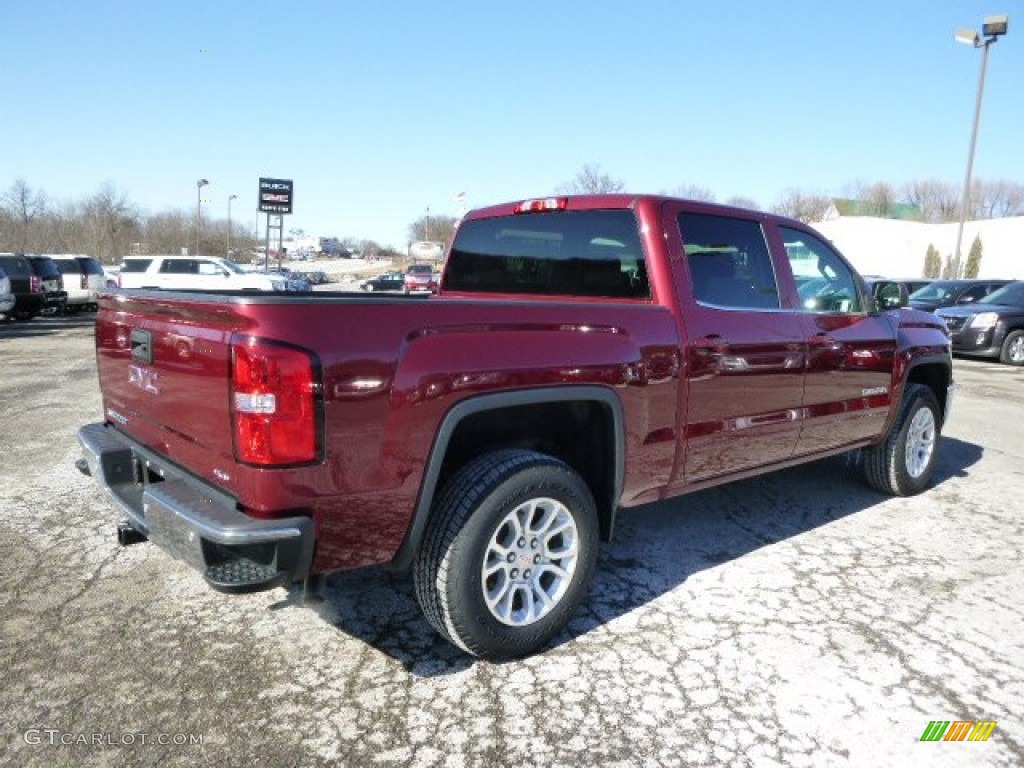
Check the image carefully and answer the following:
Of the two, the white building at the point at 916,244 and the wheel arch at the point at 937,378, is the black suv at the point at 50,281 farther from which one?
the white building at the point at 916,244

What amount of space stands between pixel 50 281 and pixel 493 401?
20.0 meters

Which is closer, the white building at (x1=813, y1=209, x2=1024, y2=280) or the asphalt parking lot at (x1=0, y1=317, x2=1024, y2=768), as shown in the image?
the asphalt parking lot at (x1=0, y1=317, x2=1024, y2=768)

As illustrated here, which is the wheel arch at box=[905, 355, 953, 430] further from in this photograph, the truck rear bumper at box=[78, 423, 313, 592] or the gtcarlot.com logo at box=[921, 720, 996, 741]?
the truck rear bumper at box=[78, 423, 313, 592]

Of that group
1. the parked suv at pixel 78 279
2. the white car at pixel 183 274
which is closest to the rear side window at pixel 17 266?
the parked suv at pixel 78 279

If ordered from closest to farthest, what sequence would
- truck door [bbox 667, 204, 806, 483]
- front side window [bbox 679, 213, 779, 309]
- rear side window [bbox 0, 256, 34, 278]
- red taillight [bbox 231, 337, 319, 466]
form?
red taillight [bbox 231, 337, 319, 466], truck door [bbox 667, 204, 806, 483], front side window [bbox 679, 213, 779, 309], rear side window [bbox 0, 256, 34, 278]

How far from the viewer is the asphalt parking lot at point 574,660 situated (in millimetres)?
2301

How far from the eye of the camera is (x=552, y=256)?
380 centimetres

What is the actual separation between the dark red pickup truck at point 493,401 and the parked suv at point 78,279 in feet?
68.8

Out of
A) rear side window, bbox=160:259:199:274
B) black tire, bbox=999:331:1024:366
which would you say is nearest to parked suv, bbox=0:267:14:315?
rear side window, bbox=160:259:199:274

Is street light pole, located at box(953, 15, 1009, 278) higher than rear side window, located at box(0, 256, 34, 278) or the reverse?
higher

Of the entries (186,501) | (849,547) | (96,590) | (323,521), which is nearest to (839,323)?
(849,547)

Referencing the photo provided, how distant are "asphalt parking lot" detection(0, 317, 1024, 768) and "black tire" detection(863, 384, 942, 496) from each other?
590 mm

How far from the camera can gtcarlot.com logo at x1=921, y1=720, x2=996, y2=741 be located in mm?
2396

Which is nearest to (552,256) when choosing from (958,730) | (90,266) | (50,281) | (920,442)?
(958,730)
